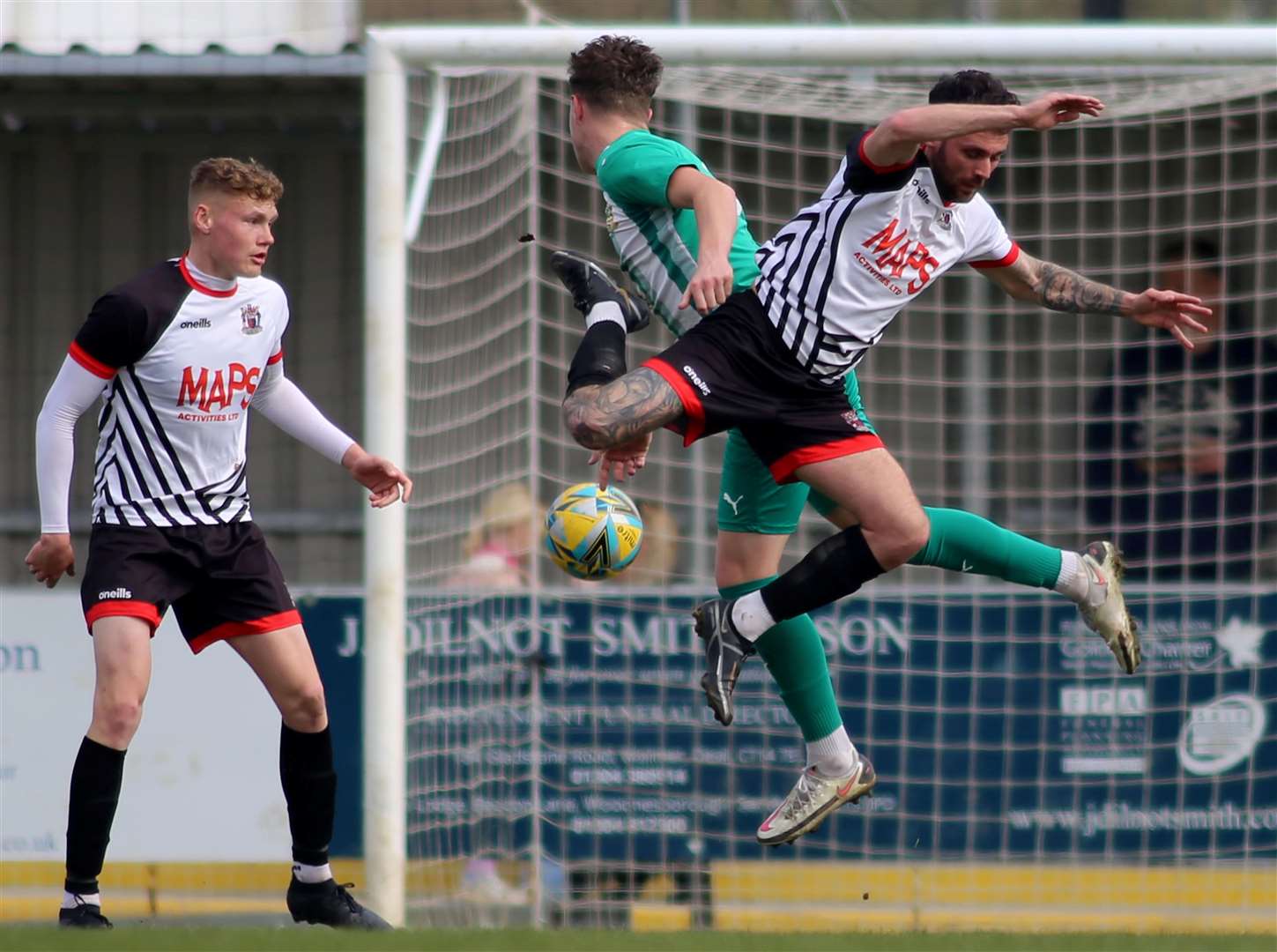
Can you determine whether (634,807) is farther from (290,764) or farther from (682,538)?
(290,764)

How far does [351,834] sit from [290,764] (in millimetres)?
2106

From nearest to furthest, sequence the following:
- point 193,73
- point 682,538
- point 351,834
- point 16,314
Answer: point 351,834 → point 682,538 → point 193,73 → point 16,314

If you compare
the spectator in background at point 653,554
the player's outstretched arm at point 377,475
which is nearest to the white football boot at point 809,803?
the player's outstretched arm at point 377,475

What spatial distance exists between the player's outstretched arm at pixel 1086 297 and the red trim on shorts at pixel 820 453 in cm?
81

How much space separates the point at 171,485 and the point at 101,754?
78 cm

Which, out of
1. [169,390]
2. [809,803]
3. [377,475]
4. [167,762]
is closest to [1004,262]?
[809,803]

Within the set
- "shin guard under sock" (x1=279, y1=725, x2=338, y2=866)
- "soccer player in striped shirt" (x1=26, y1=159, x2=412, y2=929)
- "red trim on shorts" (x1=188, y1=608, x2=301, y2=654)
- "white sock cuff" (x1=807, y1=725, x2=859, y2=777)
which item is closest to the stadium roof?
"soccer player in striped shirt" (x1=26, y1=159, x2=412, y2=929)

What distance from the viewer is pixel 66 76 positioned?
30.0ft

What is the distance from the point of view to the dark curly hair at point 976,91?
483 cm

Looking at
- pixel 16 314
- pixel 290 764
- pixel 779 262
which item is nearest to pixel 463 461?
pixel 290 764

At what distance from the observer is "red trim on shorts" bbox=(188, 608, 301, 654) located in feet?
17.0

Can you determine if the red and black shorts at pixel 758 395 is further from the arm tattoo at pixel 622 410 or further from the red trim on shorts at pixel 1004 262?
the red trim on shorts at pixel 1004 262

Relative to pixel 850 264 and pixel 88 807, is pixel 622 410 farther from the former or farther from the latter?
pixel 88 807

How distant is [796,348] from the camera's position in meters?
4.96
